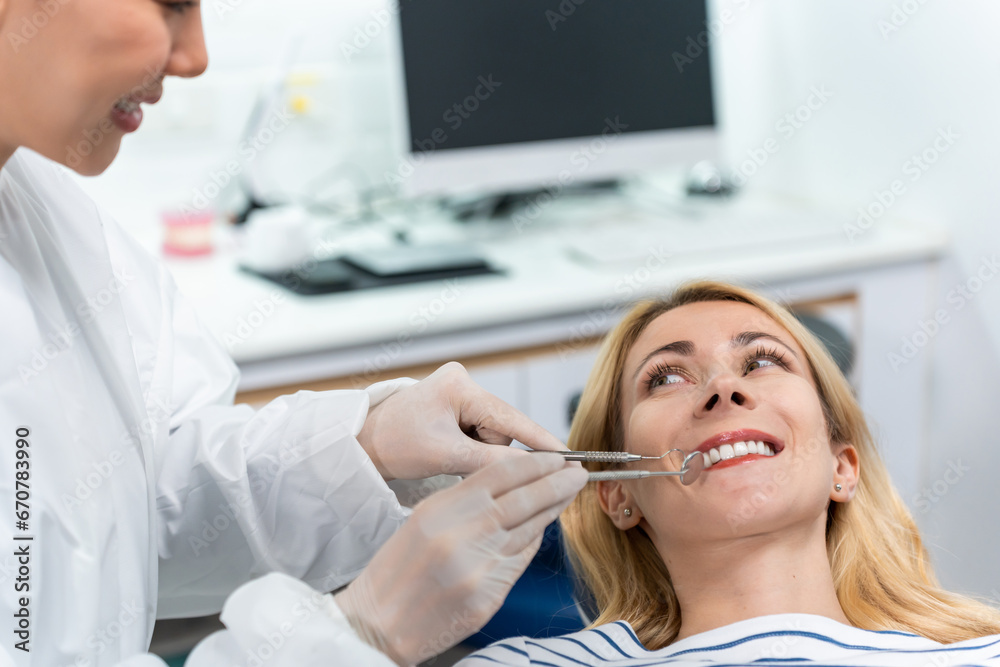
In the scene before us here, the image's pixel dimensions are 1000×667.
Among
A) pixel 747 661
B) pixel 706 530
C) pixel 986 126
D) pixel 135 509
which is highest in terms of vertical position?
pixel 986 126

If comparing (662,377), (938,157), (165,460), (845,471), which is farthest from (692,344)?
(938,157)

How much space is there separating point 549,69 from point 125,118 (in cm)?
147

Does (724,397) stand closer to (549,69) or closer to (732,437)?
(732,437)

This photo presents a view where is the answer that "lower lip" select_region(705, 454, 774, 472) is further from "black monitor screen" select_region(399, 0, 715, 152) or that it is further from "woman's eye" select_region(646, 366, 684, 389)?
"black monitor screen" select_region(399, 0, 715, 152)

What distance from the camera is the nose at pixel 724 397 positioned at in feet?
3.85

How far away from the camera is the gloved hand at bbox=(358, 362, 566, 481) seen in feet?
3.55

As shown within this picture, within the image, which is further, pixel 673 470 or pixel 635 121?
pixel 635 121

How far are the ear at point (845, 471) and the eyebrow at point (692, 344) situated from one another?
154 mm

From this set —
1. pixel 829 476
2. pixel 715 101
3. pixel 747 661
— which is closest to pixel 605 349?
pixel 829 476

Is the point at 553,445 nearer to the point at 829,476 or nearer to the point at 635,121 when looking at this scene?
the point at 829,476

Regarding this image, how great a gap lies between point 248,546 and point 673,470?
0.54 metres

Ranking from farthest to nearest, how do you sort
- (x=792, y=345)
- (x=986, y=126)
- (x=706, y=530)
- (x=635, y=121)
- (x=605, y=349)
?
(x=635, y=121), (x=986, y=126), (x=605, y=349), (x=792, y=345), (x=706, y=530)

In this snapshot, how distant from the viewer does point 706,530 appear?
1.15 metres

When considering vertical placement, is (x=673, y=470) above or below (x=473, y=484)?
below
